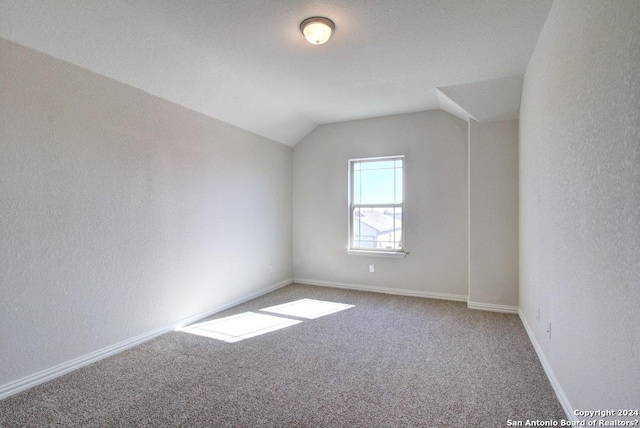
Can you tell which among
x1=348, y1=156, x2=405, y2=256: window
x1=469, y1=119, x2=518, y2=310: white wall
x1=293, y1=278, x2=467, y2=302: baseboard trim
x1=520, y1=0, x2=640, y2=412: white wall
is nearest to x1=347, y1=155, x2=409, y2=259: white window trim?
x1=348, y1=156, x2=405, y2=256: window

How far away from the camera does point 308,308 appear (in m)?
3.99

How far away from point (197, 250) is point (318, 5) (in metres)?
2.73

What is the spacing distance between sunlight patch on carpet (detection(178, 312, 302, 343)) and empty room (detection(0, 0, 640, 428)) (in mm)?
33

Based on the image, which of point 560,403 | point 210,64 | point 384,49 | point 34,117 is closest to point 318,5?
point 384,49

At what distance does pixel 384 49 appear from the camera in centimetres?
278

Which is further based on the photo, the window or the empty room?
the window

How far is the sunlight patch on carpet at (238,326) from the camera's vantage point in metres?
3.14

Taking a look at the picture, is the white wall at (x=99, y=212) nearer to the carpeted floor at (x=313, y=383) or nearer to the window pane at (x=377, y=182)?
the carpeted floor at (x=313, y=383)

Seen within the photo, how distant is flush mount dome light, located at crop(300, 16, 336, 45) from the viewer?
233 cm

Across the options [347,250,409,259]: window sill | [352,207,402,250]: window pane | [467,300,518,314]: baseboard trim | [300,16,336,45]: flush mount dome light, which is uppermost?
[300,16,336,45]: flush mount dome light

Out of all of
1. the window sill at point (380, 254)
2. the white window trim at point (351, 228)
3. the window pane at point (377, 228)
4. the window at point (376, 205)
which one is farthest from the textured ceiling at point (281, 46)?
the window sill at point (380, 254)

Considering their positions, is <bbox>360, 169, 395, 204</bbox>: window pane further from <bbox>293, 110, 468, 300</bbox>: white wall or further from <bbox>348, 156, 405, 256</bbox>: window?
<bbox>293, 110, 468, 300</bbox>: white wall

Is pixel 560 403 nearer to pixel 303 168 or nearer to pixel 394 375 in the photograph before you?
pixel 394 375

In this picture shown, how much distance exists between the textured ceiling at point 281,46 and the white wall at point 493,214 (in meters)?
0.33
